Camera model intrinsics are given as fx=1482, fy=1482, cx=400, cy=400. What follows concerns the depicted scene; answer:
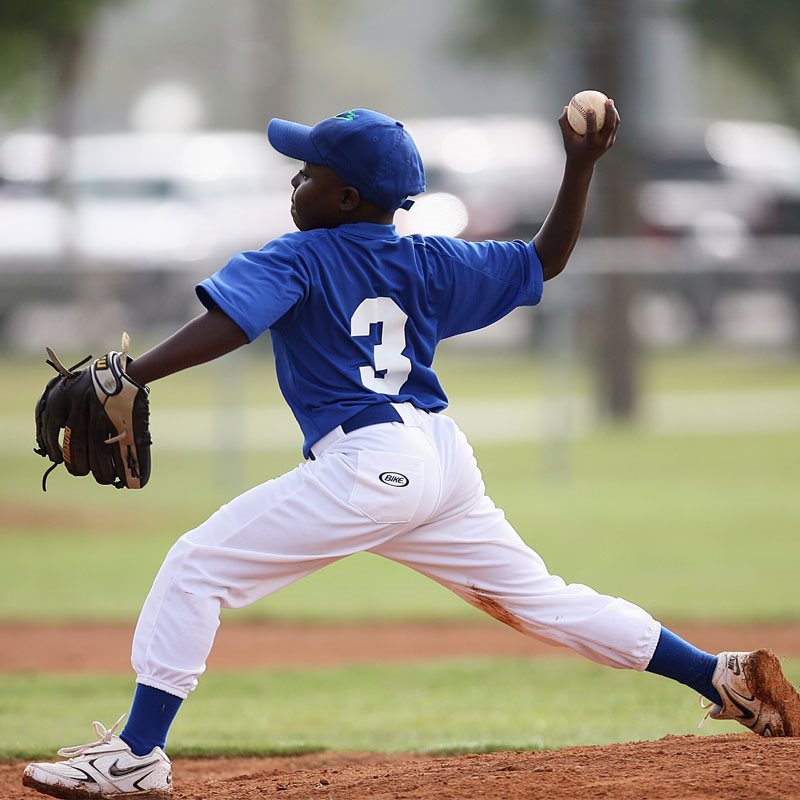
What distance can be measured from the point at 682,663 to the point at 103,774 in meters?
1.50

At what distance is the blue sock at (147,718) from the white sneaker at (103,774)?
0.02 m

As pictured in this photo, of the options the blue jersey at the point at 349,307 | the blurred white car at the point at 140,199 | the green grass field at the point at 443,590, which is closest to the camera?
the blue jersey at the point at 349,307

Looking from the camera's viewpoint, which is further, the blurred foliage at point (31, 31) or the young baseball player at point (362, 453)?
the blurred foliage at point (31, 31)

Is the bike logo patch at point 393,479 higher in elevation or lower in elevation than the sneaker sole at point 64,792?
higher

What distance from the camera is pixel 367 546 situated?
365cm

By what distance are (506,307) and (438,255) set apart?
0.25 meters

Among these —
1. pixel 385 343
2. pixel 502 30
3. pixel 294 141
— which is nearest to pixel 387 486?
pixel 385 343

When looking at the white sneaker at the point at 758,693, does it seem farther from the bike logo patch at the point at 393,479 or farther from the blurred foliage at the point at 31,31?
the blurred foliage at the point at 31,31

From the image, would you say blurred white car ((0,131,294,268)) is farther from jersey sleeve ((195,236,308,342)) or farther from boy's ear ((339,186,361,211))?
jersey sleeve ((195,236,308,342))

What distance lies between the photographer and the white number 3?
12.0 feet

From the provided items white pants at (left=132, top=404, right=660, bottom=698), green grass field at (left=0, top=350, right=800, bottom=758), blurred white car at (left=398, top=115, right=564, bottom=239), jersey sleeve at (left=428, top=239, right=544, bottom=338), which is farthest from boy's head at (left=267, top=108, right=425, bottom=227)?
blurred white car at (left=398, top=115, right=564, bottom=239)

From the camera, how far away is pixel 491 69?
21078mm

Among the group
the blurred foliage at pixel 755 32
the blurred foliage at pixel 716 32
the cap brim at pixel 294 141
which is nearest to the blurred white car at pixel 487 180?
the blurred foliage at pixel 716 32

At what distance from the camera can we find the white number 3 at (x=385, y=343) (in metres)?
3.65
